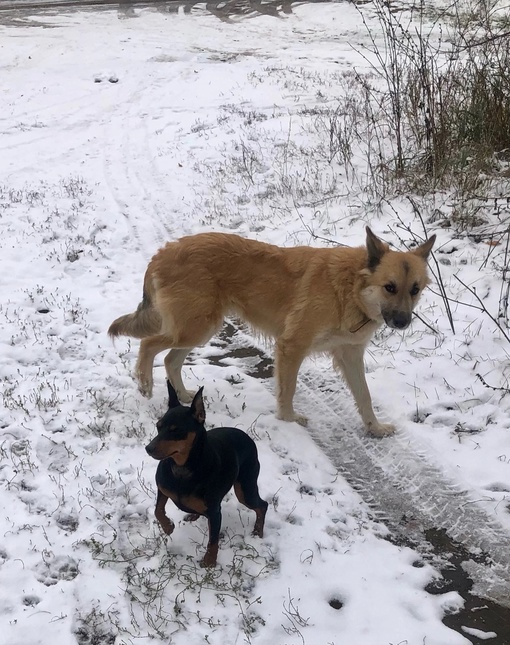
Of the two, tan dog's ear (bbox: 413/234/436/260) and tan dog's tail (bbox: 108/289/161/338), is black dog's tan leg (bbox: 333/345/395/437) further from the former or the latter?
tan dog's tail (bbox: 108/289/161/338)

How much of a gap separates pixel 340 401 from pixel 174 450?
263 centimetres

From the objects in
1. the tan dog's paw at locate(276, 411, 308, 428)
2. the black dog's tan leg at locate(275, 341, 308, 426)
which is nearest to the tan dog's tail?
the black dog's tan leg at locate(275, 341, 308, 426)

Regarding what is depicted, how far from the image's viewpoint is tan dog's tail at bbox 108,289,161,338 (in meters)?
5.51

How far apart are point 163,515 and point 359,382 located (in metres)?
2.18

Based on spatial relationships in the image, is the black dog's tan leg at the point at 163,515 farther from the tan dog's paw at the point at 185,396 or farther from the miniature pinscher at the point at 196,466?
the tan dog's paw at the point at 185,396

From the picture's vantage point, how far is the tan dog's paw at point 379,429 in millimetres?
5184

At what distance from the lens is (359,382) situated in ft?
17.5

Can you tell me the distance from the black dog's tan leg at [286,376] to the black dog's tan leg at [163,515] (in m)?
1.67

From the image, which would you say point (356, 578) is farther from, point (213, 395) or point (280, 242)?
point (280, 242)

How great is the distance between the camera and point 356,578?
3.78m

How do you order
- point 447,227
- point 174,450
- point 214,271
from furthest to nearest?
1. point 447,227
2. point 214,271
3. point 174,450

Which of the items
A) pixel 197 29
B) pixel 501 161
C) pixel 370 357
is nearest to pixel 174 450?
pixel 370 357

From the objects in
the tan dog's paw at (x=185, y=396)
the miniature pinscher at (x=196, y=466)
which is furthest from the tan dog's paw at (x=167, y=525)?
the tan dog's paw at (x=185, y=396)

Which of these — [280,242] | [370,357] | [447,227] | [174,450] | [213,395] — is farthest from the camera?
[280,242]
